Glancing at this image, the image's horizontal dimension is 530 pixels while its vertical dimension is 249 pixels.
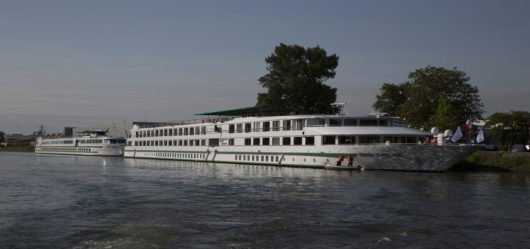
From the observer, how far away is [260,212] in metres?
18.7

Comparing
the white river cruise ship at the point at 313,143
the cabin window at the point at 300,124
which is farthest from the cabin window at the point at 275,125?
the cabin window at the point at 300,124

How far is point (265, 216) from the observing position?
17812 mm

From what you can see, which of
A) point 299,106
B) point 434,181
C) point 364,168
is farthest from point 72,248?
point 299,106

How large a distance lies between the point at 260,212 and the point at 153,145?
65.7 metres

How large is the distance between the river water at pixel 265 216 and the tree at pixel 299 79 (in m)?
48.6

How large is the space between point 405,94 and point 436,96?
532 inches

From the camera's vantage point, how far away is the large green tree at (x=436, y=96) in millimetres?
61625

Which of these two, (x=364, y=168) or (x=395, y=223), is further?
(x=364, y=168)

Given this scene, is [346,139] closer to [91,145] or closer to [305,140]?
[305,140]

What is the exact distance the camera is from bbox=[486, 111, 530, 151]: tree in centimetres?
5509

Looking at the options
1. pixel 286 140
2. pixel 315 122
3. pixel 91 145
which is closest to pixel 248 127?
pixel 286 140

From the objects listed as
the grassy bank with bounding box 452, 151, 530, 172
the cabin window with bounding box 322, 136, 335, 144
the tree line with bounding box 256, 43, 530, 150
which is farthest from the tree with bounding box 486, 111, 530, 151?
the cabin window with bounding box 322, 136, 335, 144

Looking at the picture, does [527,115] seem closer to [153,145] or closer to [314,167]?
[314,167]

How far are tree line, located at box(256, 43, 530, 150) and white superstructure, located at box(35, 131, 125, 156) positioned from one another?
35975 millimetres
